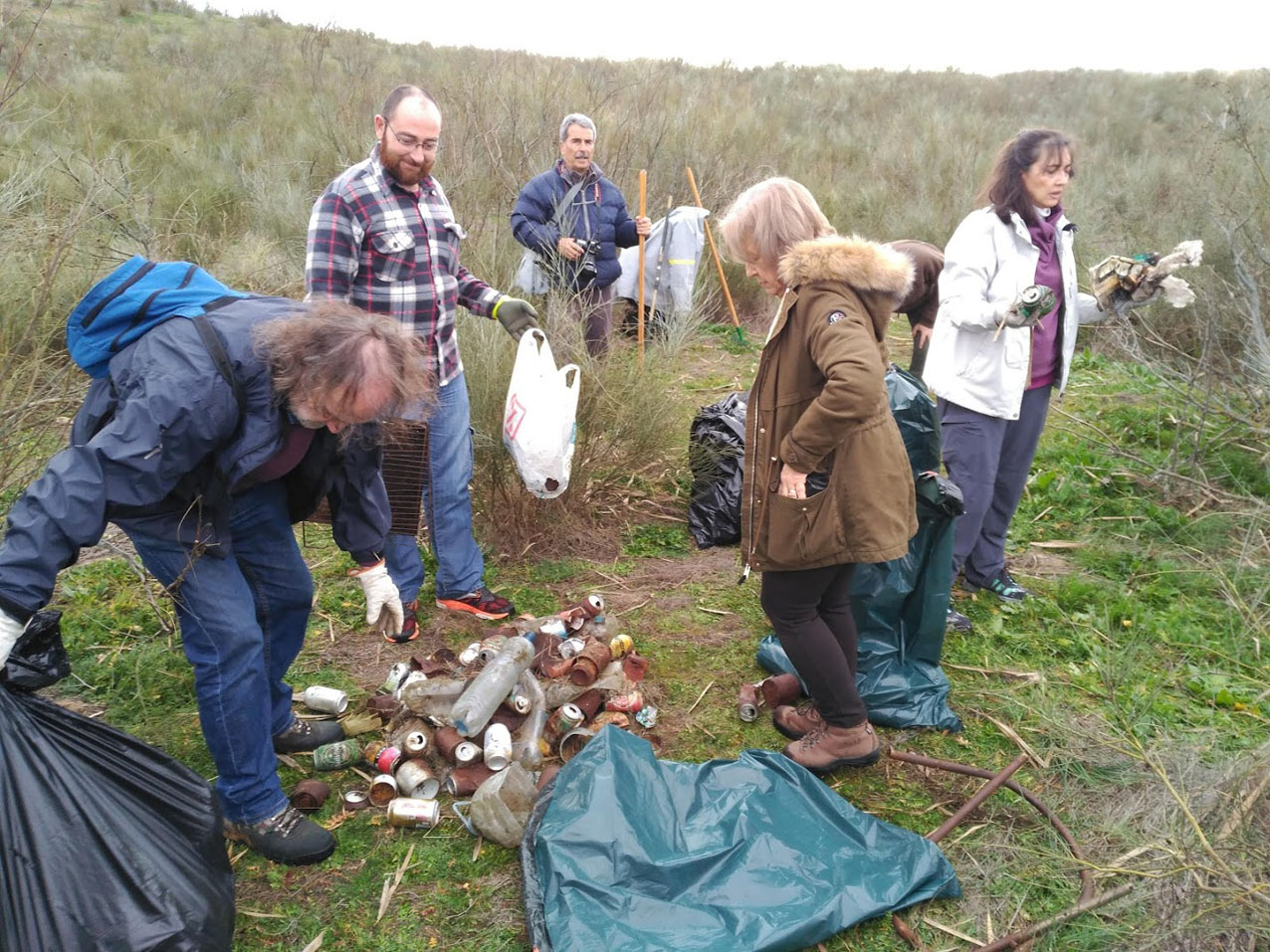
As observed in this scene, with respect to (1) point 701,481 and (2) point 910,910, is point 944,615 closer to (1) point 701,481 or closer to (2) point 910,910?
(2) point 910,910

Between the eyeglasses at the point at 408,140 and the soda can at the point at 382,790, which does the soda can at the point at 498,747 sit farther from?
the eyeglasses at the point at 408,140

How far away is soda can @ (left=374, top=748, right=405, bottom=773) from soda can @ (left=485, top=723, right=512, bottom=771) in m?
0.30

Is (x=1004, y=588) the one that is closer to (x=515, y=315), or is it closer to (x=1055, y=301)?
(x=1055, y=301)

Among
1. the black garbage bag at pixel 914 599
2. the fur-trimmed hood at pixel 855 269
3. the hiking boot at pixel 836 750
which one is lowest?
the hiking boot at pixel 836 750

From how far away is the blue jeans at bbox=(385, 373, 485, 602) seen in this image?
12.4ft

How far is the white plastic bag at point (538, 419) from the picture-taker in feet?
12.3

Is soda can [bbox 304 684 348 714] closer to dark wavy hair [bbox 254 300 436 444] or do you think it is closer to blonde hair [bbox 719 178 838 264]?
dark wavy hair [bbox 254 300 436 444]

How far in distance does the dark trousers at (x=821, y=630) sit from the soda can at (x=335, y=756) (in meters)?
1.49

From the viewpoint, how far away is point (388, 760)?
9.86 ft

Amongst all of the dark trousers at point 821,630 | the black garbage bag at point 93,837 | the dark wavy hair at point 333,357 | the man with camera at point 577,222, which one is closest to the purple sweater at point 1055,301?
the dark trousers at point 821,630

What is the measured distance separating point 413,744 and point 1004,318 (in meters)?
2.80

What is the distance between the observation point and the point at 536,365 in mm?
3803

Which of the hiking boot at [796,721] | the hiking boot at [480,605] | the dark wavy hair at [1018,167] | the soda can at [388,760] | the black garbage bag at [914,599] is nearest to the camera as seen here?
the soda can at [388,760]

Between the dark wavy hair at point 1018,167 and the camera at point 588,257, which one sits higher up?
the dark wavy hair at point 1018,167
